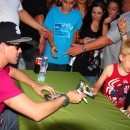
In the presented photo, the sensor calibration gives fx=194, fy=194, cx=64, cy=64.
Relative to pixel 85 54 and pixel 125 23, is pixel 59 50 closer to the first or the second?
pixel 85 54

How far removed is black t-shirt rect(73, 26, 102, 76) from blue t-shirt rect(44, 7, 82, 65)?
21 centimetres

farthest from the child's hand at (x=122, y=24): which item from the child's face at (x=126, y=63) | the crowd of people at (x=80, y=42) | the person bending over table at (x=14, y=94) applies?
the person bending over table at (x=14, y=94)

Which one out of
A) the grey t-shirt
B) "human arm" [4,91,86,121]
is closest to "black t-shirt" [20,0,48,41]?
the grey t-shirt

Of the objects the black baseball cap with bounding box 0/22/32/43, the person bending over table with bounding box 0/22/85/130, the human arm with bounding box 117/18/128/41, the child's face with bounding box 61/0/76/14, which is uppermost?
the child's face with bounding box 61/0/76/14

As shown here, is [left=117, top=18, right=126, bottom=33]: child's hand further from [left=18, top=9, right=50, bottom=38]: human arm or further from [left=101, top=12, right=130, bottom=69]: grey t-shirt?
[left=18, top=9, right=50, bottom=38]: human arm

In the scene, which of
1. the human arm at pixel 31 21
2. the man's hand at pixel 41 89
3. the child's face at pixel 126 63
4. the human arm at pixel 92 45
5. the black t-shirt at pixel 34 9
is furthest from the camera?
the black t-shirt at pixel 34 9

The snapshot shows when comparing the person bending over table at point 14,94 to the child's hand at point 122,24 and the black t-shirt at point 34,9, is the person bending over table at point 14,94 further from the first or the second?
the black t-shirt at point 34,9

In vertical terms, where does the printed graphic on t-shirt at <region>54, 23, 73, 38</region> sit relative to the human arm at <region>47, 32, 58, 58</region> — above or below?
above

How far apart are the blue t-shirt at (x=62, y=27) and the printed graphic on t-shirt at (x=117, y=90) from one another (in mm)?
1121

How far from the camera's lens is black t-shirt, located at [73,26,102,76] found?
3037 mm

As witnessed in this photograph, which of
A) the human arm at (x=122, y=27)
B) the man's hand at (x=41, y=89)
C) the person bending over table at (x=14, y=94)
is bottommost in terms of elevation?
the man's hand at (x=41, y=89)

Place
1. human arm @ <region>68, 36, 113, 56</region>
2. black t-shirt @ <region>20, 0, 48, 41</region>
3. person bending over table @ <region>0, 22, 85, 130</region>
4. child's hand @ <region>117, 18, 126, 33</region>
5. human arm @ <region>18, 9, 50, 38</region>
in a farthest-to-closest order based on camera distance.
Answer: black t-shirt @ <region>20, 0, 48, 41</region>
human arm @ <region>18, 9, 50, 38</region>
human arm @ <region>68, 36, 113, 56</region>
child's hand @ <region>117, 18, 126, 33</region>
person bending over table @ <region>0, 22, 85, 130</region>

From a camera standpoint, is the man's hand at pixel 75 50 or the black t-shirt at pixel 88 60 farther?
the black t-shirt at pixel 88 60

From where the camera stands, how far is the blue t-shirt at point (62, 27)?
301cm
